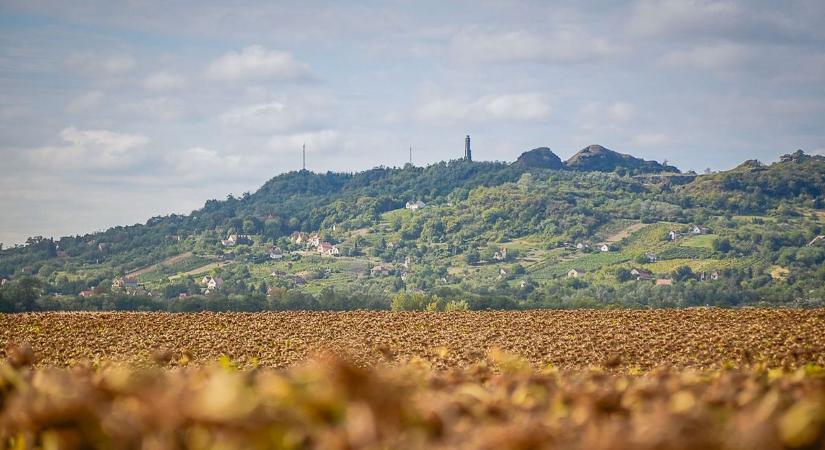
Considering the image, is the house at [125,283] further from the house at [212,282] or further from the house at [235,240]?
the house at [235,240]

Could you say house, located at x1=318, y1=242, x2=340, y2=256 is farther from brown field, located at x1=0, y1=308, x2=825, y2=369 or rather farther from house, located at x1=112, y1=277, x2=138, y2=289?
brown field, located at x1=0, y1=308, x2=825, y2=369

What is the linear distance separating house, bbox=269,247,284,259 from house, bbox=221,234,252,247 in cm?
667

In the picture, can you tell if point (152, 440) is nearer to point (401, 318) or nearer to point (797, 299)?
point (401, 318)

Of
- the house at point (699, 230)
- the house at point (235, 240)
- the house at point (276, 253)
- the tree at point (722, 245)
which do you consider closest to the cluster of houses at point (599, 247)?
the house at point (699, 230)

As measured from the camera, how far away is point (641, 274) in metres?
142

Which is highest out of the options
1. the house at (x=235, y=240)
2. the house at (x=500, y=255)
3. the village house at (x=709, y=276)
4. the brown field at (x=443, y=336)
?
the house at (x=235, y=240)

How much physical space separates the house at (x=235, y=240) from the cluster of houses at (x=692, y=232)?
247 feet

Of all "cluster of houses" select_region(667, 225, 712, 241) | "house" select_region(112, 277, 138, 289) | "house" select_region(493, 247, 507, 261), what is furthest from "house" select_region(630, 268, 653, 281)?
"house" select_region(112, 277, 138, 289)

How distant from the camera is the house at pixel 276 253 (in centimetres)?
17962

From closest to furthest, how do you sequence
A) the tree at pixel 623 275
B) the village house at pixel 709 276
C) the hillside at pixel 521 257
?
1. the hillside at pixel 521 257
2. the village house at pixel 709 276
3. the tree at pixel 623 275

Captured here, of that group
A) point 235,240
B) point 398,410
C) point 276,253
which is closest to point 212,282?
point 276,253

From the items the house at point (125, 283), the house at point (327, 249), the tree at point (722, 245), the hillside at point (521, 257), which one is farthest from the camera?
the house at point (327, 249)

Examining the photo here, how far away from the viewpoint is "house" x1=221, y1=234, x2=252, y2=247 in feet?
615

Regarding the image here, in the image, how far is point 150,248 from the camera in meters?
180
